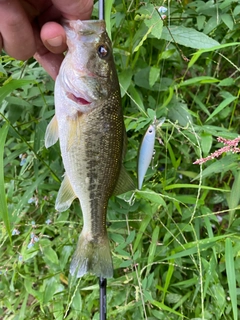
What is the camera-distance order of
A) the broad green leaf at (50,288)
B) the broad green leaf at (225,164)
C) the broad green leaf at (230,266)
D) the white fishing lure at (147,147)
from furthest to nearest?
1. the broad green leaf at (50,288)
2. the broad green leaf at (225,164)
3. the broad green leaf at (230,266)
4. the white fishing lure at (147,147)

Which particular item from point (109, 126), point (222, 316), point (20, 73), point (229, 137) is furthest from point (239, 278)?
point (20, 73)

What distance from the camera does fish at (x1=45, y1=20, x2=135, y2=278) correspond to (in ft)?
4.98

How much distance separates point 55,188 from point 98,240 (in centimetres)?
71

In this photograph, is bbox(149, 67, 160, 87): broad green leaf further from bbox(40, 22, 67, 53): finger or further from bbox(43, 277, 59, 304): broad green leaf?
bbox(43, 277, 59, 304): broad green leaf

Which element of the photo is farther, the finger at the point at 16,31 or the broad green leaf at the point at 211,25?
the broad green leaf at the point at 211,25

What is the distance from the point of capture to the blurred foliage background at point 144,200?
1.94 m

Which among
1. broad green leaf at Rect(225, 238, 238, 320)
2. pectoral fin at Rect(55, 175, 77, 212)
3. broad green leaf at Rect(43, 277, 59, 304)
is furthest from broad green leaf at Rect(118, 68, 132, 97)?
broad green leaf at Rect(43, 277, 59, 304)

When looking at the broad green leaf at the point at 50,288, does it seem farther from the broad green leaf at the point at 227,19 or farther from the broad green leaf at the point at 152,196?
the broad green leaf at the point at 227,19

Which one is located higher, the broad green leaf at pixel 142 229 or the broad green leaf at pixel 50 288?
the broad green leaf at pixel 142 229

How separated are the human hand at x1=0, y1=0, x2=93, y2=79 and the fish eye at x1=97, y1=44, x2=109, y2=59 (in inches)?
5.5

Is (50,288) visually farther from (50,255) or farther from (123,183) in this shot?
(123,183)

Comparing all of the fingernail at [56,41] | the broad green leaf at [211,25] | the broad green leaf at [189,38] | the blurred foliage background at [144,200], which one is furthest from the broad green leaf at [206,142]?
the fingernail at [56,41]

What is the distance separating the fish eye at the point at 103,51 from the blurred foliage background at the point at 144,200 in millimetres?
331

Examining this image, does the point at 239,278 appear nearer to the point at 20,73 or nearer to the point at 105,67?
the point at 105,67
